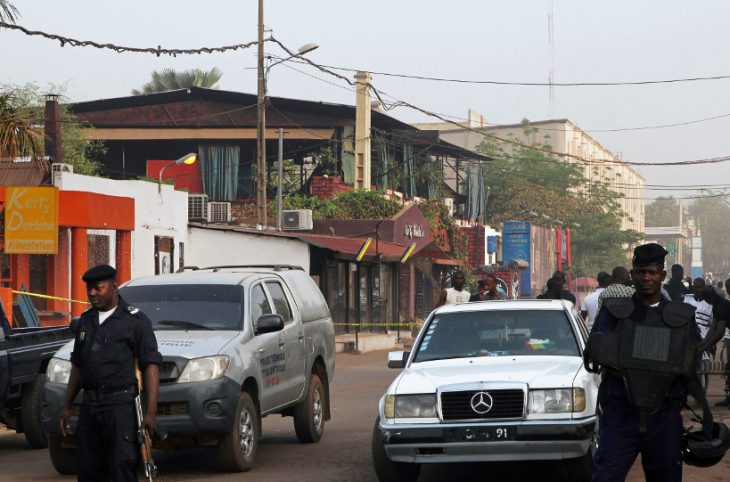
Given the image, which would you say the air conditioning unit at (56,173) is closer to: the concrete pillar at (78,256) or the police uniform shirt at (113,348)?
the concrete pillar at (78,256)

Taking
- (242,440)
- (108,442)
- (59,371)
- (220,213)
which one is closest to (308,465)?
(242,440)

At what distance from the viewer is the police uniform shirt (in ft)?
24.9

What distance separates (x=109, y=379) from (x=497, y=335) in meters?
4.32

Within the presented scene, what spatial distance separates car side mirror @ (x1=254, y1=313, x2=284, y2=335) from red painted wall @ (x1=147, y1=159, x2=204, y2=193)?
3782 centimetres

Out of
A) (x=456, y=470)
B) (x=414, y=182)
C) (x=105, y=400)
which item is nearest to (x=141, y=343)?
(x=105, y=400)

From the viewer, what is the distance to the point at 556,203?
82750 mm

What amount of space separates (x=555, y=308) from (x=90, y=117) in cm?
4242

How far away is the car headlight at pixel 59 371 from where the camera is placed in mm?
10844

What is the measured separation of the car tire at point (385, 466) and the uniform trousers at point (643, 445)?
11.2ft

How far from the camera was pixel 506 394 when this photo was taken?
9.63 meters

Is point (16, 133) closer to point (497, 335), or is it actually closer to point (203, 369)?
point (203, 369)

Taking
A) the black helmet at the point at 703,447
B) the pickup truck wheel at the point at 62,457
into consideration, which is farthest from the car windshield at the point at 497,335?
the black helmet at the point at 703,447

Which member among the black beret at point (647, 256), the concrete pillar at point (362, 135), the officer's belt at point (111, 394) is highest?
the concrete pillar at point (362, 135)

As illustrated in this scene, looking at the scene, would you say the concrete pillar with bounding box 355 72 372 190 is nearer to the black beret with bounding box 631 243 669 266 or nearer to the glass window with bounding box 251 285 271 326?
the glass window with bounding box 251 285 271 326
